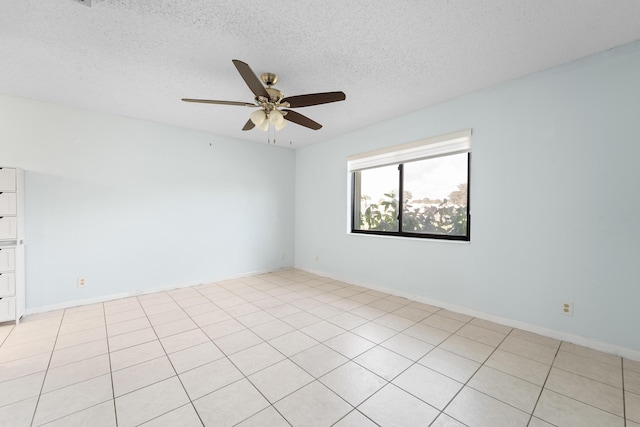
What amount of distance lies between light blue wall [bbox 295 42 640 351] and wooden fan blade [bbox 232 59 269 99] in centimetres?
217

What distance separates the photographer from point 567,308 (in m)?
2.31

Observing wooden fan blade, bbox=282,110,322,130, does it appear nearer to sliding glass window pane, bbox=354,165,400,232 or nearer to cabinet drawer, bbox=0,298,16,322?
sliding glass window pane, bbox=354,165,400,232

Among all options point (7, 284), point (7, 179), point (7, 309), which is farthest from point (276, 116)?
point (7, 309)

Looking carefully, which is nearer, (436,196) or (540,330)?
(540,330)

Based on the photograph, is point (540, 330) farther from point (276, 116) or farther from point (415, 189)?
point (276, 116)

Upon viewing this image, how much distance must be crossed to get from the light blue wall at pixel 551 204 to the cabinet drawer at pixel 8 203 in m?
4.48

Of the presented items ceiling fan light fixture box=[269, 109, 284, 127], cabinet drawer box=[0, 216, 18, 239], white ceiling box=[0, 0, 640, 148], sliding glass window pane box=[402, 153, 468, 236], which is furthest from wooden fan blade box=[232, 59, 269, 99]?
cabinet drawer box=[0, 216, 18, 239]

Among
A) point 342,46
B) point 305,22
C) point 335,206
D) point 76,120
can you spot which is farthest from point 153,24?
point 335,206

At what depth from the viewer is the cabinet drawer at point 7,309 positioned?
2.61 meters

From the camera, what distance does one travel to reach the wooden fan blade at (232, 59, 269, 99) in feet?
5.58

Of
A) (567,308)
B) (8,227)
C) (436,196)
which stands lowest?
(567,308)

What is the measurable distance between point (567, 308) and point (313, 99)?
9.57 feet

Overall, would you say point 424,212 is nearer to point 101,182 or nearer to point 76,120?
point 101,182

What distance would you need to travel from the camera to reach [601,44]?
2037 millimetres
